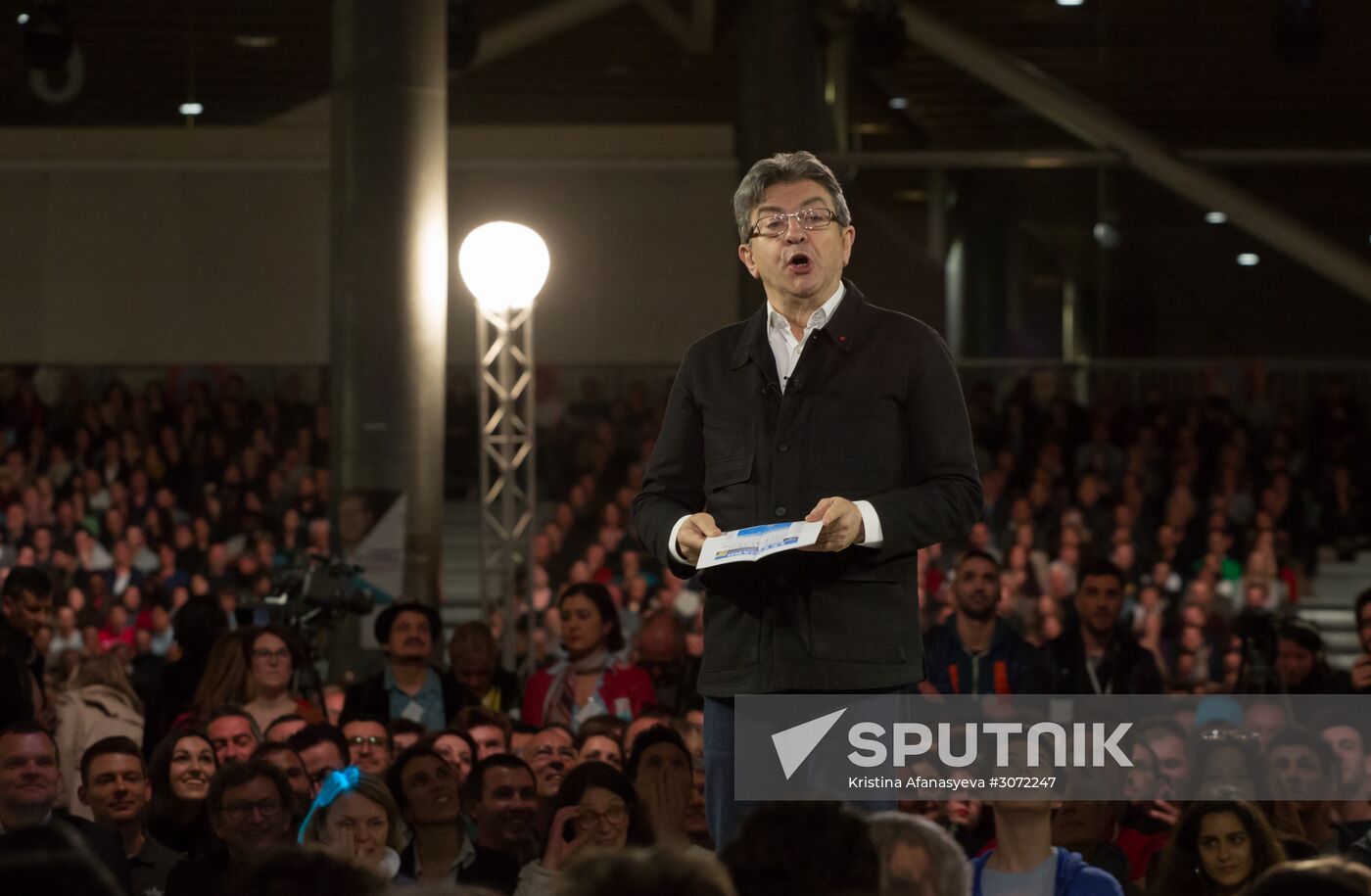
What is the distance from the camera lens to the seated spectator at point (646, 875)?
2.42 m

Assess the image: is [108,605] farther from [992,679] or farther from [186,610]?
[992,679]

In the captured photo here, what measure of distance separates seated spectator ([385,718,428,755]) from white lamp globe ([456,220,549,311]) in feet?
11.7

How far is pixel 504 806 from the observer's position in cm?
638

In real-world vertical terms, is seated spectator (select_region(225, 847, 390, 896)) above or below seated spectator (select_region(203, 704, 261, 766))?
above

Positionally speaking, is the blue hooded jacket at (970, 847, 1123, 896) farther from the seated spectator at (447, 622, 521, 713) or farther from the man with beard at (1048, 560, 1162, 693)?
the seated spectator at (447, 622, 521, 713)

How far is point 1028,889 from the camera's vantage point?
4.13 metres

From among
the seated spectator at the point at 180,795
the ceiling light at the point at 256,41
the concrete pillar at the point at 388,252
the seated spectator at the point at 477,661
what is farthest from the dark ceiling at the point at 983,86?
the seated spectator at the point at 180,795

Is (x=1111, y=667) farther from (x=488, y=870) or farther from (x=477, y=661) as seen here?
(x=488, y=870)

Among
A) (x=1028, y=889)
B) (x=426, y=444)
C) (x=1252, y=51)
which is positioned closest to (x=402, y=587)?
(x=426, y=444)

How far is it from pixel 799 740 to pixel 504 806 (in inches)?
129

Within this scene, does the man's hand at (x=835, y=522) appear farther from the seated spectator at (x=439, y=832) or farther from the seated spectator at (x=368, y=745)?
the seated spectator at (x=368, y=745)

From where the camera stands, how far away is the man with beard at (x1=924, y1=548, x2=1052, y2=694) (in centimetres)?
725

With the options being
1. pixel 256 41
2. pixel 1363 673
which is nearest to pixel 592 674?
pixel 1363 673

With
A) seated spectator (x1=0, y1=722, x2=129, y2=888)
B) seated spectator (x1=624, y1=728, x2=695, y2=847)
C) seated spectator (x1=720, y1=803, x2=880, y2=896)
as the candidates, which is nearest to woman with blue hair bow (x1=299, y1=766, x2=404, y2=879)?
seated spectator (x1=0, y1=722, x2=129, y2=888)
